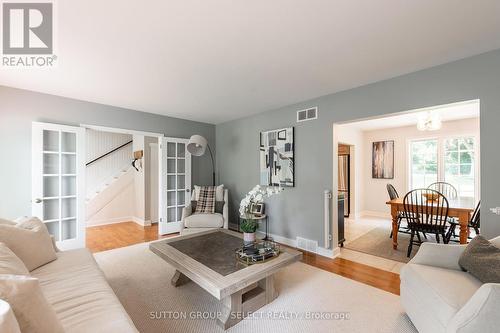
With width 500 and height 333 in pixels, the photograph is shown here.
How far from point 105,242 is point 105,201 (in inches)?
65.3

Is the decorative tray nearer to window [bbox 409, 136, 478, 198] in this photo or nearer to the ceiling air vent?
the ceiling air vent

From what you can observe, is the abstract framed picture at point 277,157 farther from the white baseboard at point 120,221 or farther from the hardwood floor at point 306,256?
the white baseboard at point 120,221

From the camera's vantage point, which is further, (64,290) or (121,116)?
(121,116)

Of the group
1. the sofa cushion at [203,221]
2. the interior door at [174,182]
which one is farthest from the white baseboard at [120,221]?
the sofa cushion at [203,221]

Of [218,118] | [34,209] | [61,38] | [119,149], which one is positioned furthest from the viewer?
[119,149]

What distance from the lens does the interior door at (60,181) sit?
3.02 m

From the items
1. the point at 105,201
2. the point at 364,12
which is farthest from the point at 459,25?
the point at 105,201

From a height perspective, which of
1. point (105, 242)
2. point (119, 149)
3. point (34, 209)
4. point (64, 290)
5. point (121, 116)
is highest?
point (121, 116)

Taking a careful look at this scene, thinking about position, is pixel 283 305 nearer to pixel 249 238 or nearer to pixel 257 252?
pixel 257 252

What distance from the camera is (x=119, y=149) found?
18.6 feet

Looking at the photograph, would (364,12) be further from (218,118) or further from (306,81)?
(218,118)

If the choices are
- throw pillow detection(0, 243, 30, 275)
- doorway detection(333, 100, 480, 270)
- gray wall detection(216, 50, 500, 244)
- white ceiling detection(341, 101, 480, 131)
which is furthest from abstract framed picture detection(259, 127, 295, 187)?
throw pillow detection(0, 243, 30, 275)

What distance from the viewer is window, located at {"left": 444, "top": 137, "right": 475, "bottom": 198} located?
4602mm

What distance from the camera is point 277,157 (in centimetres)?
386
